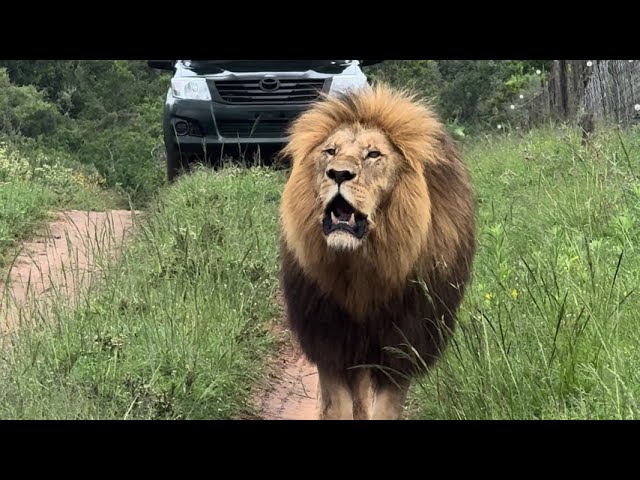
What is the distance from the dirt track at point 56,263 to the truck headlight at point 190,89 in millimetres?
1299

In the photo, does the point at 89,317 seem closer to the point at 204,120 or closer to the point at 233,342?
the point at 233,342

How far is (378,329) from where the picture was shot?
3943mm

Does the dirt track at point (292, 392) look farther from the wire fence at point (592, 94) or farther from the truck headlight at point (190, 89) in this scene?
the truck headlight at point (190, 89)

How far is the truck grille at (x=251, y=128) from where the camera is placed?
8648 mm

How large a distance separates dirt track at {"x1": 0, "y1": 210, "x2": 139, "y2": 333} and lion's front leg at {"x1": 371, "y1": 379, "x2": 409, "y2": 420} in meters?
1.69

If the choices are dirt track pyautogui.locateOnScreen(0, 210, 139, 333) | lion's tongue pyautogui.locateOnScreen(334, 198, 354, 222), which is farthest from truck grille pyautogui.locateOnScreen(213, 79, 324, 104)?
lion's tongue pyautogui.locateOnScreen(334, 198, 354, 222)

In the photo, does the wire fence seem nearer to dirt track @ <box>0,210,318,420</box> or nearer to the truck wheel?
dirt track @ <box>0,210,318,420</box>

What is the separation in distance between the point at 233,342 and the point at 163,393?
2.85 ft

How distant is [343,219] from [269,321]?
85.3 inches

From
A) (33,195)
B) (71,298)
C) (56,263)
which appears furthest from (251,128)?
(71,298)

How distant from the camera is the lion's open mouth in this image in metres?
3.59

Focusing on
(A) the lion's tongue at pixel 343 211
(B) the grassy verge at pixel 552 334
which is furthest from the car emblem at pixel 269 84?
(A) the lion's tongue at pixel 343 211

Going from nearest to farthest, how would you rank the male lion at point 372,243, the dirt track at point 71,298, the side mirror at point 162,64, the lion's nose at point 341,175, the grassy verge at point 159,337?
the lion's nose at point 341,175
the male lion at point 372,243
the grassy verge at point 159,337
the dirt track at point 71,298
the side mirror at point 162,64

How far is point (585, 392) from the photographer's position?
3.23m
